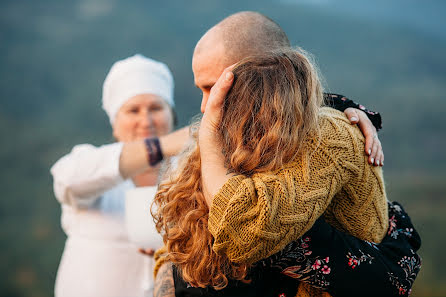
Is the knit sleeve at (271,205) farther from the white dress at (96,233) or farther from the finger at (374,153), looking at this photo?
the white dress at (96,233)

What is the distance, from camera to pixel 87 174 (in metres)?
2.59

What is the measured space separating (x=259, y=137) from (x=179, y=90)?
5.56 meters

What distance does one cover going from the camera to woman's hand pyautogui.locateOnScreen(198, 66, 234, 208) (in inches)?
50.0

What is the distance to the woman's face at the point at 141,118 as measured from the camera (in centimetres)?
300

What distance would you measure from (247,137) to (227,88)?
168 mm

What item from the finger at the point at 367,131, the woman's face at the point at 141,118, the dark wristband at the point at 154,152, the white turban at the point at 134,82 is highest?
the white turban at the point at 134,82

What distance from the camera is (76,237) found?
284 cm

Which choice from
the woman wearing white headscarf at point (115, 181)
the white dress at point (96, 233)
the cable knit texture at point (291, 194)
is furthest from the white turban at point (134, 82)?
the cable knit texture at point (291, 194)

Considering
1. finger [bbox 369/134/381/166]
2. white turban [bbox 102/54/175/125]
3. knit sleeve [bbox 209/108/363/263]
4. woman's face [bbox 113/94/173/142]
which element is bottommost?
knit sleeve [bbox 209/108/363/263]

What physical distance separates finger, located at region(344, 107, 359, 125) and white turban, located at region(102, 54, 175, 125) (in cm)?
183

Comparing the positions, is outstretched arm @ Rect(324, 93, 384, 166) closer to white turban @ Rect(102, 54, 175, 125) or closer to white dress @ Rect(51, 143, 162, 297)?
white dress @ Rect(51, 143, 162, 297)

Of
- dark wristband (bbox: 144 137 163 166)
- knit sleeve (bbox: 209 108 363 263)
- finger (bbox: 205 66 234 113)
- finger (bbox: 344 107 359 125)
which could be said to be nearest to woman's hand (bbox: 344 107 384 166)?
finger (bbox: 344 107 359 125)

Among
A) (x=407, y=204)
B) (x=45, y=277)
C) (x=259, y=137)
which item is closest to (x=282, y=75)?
(x=259, y=137)

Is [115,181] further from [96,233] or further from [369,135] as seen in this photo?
[369,135]
